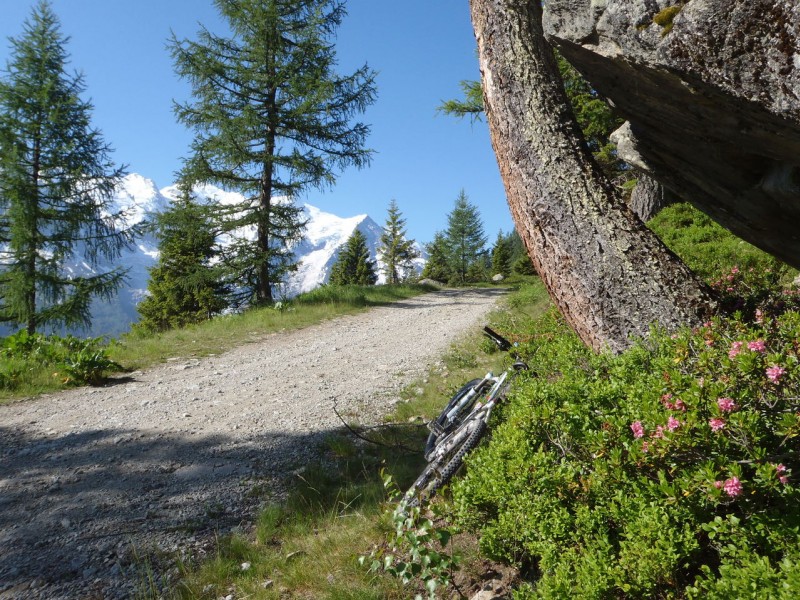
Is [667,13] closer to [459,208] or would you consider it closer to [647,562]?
[647,562]

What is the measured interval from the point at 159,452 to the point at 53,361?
14.9 feet

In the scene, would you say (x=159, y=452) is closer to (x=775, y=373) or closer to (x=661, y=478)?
(x=661, y=478)

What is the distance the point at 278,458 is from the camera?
5059mm

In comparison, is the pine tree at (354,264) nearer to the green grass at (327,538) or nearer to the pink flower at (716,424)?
the green grass at (327,538)

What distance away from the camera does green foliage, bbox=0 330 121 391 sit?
7.44 m

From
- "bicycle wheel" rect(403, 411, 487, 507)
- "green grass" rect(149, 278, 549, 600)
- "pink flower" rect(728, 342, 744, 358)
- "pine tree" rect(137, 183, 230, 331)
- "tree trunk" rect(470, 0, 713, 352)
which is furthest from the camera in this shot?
"pine tree" rect(137, 183, 230, 331)

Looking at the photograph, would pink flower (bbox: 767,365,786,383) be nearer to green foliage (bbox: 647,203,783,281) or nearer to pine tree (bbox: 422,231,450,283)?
green foliage (bbox: 647,203,783,281)

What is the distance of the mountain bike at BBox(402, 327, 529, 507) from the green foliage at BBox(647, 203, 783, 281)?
3890 millimetres

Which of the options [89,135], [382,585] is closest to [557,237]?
[382,585]

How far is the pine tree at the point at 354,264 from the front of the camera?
5103 centimetres

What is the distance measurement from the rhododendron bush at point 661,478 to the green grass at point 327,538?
72 cm

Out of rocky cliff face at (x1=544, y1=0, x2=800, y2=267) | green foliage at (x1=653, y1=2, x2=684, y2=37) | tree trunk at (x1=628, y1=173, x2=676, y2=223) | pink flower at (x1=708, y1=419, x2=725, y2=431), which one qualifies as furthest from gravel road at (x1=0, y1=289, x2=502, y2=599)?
tree trunk at (x1=628, y1=173, x2=676, y2=223)

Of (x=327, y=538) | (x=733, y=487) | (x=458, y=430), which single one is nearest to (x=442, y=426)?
(x=458, y=430)

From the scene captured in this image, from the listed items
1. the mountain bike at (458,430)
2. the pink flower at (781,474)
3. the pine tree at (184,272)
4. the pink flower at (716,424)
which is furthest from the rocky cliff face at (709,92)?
the pine tree at (184,272)
